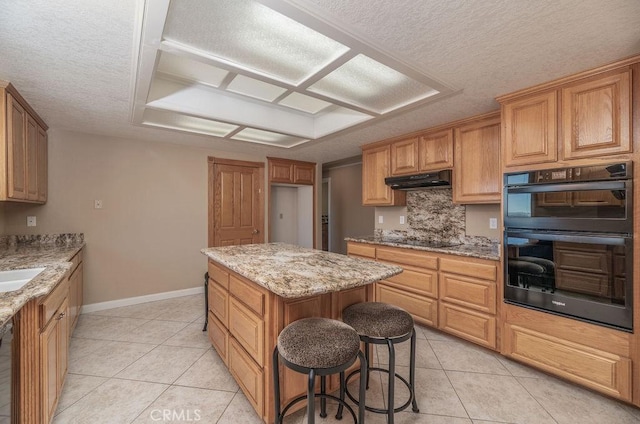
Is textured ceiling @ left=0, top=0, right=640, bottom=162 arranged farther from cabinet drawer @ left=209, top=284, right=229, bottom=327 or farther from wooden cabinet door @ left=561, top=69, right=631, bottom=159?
cabinet drawer @ left=209, top=284, right=229, bottom=327

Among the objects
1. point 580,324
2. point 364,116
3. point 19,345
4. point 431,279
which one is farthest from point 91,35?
point 580,324

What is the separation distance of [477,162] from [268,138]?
108 inches

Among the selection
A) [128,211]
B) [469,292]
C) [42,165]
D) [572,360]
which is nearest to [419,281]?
[469,292]

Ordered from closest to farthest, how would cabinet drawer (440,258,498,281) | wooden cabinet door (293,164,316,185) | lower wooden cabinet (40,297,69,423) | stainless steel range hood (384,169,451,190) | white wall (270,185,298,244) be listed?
lower wooden cabinet (40,297,69,423), cabinet drawer (440,258,498,281), stainless steel range hood (384,169,451,190), wooden cabinet door (293,164,316,185), white wall (270,185,298,244)

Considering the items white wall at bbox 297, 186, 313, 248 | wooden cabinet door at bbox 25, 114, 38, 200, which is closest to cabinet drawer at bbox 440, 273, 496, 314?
white wall at bbox 297, 186, 313, 248

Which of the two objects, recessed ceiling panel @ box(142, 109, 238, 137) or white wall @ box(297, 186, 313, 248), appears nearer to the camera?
recessed ceiling panel @ box(142, 109, 238, 137)

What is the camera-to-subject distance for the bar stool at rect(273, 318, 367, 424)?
117 cm

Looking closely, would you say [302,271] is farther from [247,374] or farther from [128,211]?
[128,211]

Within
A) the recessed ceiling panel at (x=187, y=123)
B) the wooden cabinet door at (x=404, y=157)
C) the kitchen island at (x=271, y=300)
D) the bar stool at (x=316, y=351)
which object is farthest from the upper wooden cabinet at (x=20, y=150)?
the wooden cabinet door at (x=404, y=157)

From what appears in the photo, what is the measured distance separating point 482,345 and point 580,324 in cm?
79

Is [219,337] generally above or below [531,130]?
below

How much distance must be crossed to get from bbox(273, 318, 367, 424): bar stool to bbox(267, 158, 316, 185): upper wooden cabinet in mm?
3710

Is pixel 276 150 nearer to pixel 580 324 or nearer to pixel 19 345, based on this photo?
pixel 19 345

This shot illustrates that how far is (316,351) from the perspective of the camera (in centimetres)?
121
